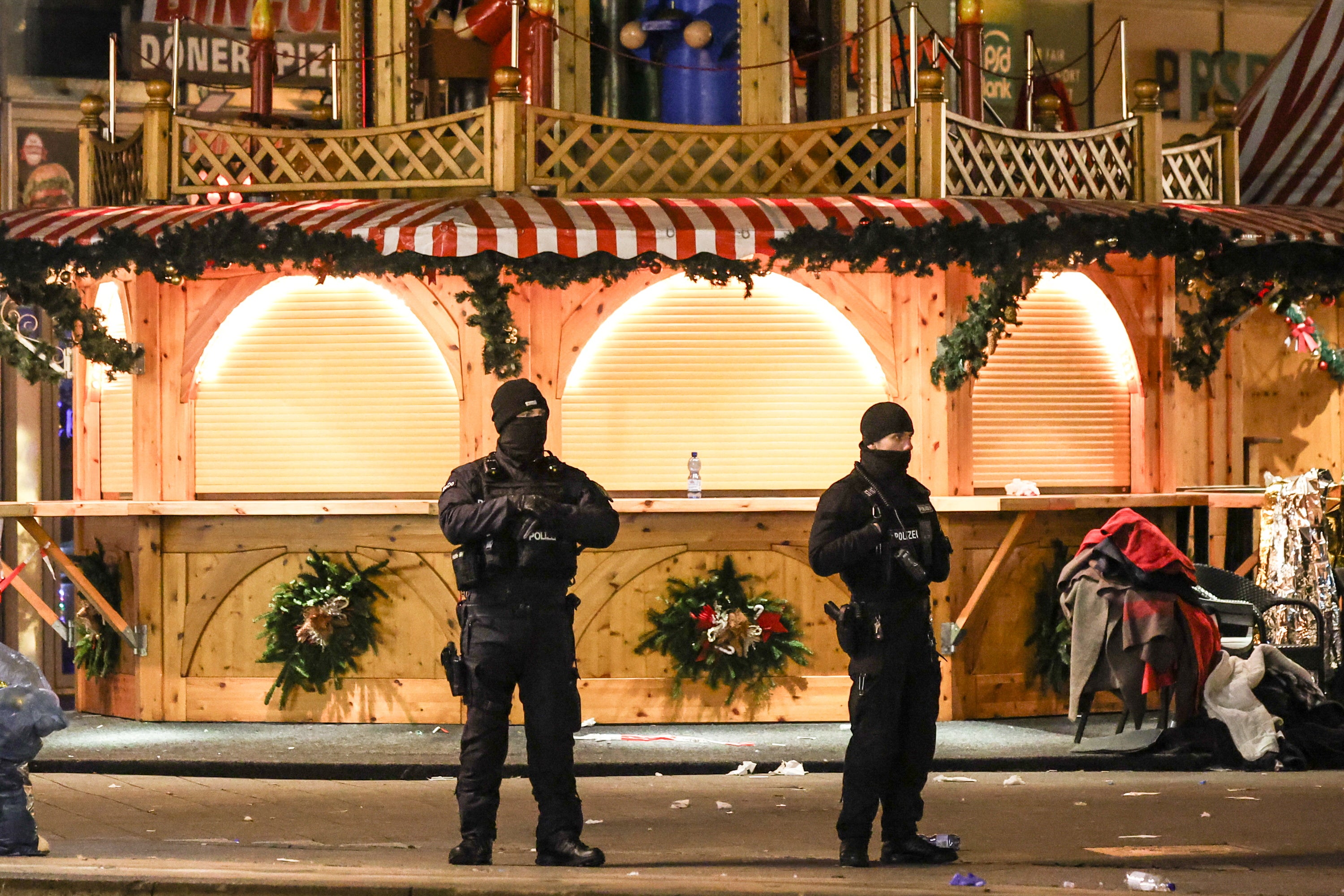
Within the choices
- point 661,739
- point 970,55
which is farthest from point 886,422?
point 970,55

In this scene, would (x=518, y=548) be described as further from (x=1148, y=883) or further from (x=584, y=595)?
(x=584, y=595)

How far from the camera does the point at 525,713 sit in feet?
23.4

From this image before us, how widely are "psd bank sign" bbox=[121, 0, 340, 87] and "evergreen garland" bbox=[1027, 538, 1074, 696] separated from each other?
311 inches

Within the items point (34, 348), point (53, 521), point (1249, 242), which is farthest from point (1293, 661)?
point (53, 521)

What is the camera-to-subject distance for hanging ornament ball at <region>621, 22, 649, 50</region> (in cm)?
1286

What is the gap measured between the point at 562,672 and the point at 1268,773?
501cm

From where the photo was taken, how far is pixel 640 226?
10.9m

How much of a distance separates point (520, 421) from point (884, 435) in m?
1.59

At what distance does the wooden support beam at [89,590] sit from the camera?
1193 cm

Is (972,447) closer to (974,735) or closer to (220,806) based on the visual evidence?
(974,735)

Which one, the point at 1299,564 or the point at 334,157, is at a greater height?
the point at 334,157

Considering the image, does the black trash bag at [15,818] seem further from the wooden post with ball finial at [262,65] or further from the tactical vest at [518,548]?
Result: the wooden post with ball finial at [262,65]

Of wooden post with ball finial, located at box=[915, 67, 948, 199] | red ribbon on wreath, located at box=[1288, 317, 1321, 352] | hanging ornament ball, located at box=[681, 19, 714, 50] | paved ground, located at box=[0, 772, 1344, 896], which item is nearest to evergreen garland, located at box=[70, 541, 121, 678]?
paved ground, located at box=[0, 772, 1344, 896]

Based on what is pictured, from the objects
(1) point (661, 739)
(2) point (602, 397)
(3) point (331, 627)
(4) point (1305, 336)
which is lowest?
(1) point (661, 739)
